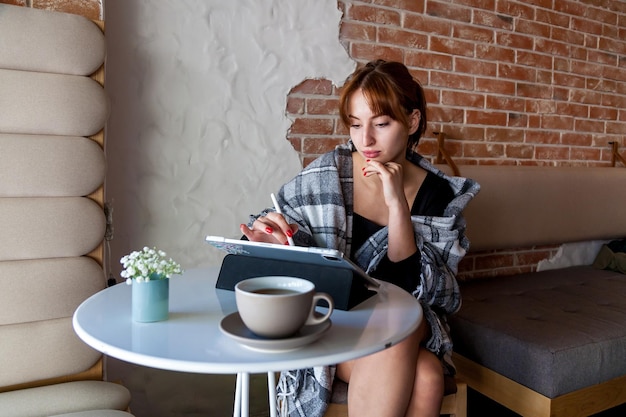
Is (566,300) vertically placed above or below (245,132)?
below

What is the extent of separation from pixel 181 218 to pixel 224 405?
2.45 ft

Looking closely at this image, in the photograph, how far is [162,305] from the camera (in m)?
0.98

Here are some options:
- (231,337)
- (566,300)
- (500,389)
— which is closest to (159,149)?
A: (231,337)

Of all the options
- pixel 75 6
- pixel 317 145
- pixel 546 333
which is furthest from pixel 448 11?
pixel 75 6

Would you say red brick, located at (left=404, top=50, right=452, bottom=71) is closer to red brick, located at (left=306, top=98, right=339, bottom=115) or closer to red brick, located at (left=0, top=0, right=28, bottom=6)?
red brick, located at (left=306, top=98, right=339, bottom=115)

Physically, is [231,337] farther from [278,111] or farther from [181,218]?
[278,111]

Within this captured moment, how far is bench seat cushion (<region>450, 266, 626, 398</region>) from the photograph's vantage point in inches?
63.6

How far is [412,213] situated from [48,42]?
1.15m

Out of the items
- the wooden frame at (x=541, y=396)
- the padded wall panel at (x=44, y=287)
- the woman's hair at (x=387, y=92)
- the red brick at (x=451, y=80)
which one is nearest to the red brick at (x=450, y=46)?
the red brick at (x=451, y=80)

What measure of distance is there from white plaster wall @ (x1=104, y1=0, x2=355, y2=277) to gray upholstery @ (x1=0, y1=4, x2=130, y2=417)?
0.91 feet

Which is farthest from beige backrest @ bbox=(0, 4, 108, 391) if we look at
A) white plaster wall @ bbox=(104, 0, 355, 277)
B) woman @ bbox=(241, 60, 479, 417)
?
woman @ bbox=(241, 60, 479, 417)

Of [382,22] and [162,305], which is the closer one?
[162,305]

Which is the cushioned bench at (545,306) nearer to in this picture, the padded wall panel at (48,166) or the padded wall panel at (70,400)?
the padded wall panel at (70,400)

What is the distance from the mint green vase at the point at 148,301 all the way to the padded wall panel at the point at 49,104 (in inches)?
28.3
